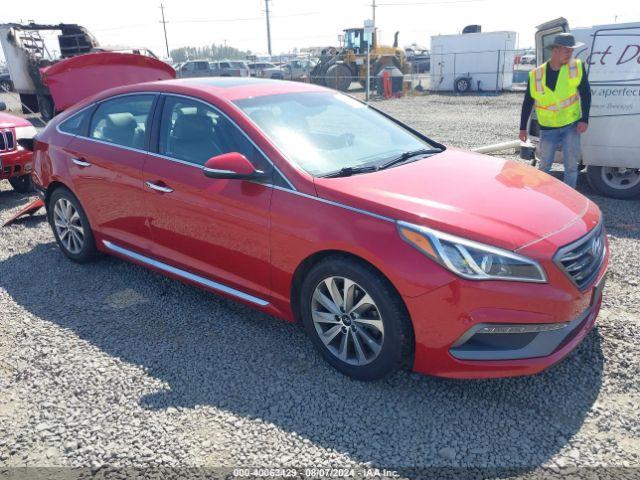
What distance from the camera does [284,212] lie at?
10.4ft

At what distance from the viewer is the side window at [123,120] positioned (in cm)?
412

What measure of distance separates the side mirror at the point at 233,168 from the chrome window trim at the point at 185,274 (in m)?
0.81

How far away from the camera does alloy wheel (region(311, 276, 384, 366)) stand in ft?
9.78

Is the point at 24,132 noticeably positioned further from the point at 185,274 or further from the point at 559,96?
the point at 559,96

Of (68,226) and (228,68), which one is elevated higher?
(228,68)

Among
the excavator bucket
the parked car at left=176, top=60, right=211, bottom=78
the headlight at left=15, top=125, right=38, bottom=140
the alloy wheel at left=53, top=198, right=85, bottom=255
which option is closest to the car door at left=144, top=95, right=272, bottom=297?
the alloy wheel at left=53, top=198, right=85, bottom=255

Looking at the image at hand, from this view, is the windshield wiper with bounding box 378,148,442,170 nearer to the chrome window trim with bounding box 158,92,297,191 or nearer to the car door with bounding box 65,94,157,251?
the chrome window trim with bounding box 158,92,297,191

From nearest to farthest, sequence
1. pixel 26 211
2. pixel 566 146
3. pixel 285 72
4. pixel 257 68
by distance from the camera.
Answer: pixel 566 146 → pixel 26 211 → pixel 285 72 → pixel 257 68

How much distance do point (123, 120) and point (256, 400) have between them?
2.63 m

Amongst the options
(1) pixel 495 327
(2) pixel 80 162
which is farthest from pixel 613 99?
(2) pixel 80 162

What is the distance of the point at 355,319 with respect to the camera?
9.97 ft

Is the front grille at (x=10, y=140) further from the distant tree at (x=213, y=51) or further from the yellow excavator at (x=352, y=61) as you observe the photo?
the distant tree at (x=213, y=51)

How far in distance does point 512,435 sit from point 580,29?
542 cm

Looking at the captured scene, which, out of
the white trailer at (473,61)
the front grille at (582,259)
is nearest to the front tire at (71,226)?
the front grille at (582,259)
